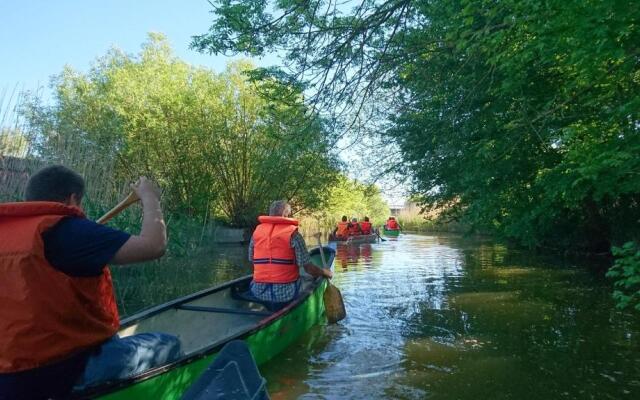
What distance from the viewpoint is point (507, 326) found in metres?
6.91

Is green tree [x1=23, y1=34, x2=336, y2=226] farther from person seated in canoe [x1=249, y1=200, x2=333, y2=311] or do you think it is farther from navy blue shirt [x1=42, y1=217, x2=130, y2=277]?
navy blue shirt [x1=42, y1=217, x2=130, y2=277]

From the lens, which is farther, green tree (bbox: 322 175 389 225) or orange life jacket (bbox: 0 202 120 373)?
green tree (bbox: 322 175 389 225)

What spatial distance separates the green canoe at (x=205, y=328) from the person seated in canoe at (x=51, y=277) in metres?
0.70

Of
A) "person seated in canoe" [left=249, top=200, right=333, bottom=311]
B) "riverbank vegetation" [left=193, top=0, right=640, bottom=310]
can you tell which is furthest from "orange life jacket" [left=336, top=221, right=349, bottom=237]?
"person seated in canoe" [left=249, top=200, right=333, bottom=311]

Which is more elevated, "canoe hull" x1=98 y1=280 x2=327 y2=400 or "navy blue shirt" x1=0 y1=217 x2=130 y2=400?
"navy blue shirt" x1=0 y1=217 x2=130 y2=400

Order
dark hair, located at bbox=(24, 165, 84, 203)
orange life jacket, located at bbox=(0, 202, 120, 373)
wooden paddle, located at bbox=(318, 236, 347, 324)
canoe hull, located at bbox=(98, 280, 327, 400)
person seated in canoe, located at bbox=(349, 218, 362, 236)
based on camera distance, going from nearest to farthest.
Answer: orange life jacket, located at bbox=(0, 202, 120, 373)
dark hair, located at bbox=(24, 165, 84, 203)
canoe hull, located at bbox=(98, 280, 327, 400)
wooden paddle, located at bbox=(318, 236, 347, 324)
person seated in canoe, located at bbox=(349, 218, 362, 236)

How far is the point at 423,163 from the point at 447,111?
12.5 feet

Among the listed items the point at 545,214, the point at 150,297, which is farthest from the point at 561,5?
the point at 150,297

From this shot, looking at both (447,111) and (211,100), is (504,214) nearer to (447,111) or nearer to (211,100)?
(447,111)

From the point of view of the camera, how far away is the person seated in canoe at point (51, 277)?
2018 mm

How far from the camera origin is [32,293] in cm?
203

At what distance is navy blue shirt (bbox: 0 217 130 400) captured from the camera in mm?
2027

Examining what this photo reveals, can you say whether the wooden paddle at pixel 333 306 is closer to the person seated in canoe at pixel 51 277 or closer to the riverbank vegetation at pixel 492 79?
the riverbank vegetation at pixel 492 79

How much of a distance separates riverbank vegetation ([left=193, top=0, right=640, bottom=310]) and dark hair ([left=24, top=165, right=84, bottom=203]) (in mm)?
3364
